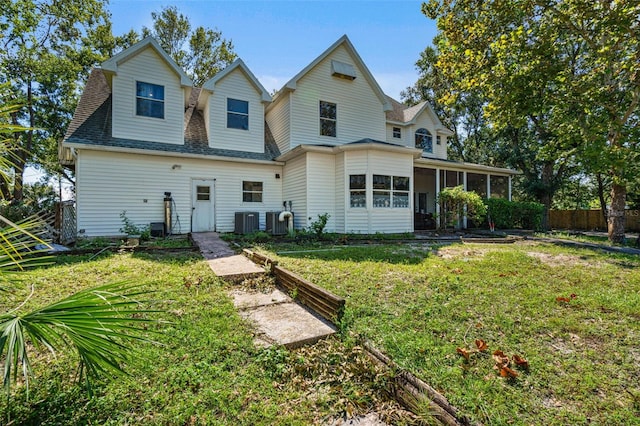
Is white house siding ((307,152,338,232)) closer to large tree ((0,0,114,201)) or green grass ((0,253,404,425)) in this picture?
green grass ((0,253,404,425))

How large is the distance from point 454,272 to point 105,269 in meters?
6.34

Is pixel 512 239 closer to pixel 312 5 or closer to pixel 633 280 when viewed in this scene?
pixel 633 280

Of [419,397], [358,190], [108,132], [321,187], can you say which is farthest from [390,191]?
[108,132]

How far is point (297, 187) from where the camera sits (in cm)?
1151

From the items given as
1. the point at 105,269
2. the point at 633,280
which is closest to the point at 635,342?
the point at 633,280

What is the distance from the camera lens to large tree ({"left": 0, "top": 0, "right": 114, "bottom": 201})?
48.1 feet

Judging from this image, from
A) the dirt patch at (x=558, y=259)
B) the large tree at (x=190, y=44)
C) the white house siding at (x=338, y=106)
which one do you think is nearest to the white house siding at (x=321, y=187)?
the white house siding at (x=338, y=106)

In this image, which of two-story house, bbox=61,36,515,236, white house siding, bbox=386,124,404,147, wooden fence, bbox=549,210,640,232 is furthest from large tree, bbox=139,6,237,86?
wooden fence, bbox=549,210,640,232

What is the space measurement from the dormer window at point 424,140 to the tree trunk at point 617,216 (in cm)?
806

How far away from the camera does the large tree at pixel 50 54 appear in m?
14.7

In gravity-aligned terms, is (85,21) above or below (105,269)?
above

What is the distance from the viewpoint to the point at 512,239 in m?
9.94

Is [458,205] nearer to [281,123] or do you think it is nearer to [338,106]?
[338,106]

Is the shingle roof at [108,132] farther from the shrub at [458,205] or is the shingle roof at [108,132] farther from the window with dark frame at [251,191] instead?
the shrub at [458,205]
